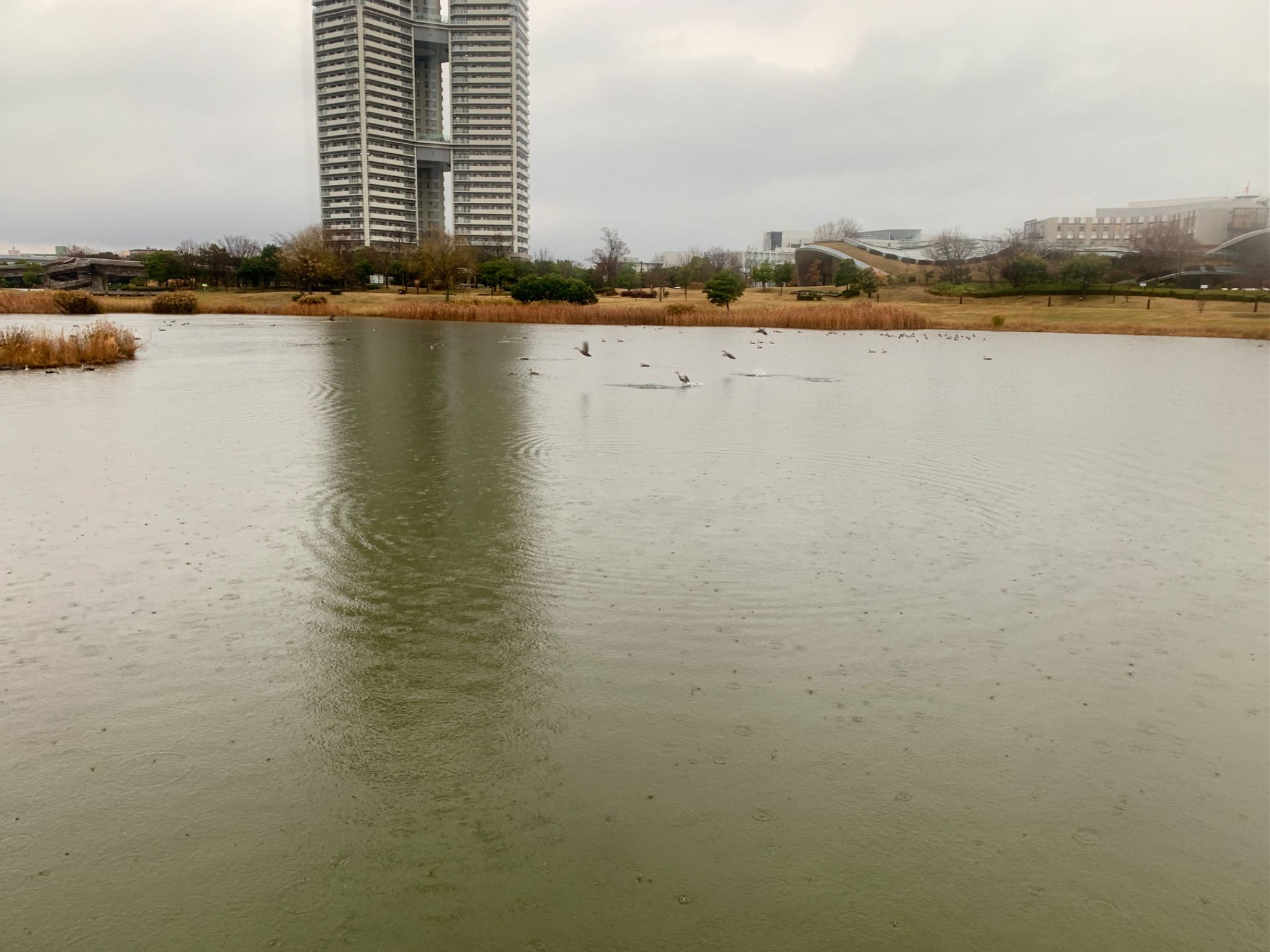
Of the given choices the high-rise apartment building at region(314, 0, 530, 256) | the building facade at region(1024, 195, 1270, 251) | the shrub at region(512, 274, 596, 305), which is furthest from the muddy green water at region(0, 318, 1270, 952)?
the high-rise apartment building at region(314, 0, 530, 256)

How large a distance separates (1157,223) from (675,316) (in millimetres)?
110462

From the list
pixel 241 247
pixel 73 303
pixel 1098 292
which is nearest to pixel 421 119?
pixel 241 247

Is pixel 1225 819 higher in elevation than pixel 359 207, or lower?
lower

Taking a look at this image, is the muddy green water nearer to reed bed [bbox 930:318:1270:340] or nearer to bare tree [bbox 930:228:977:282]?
reed bed [bbox 930:318:1270:340]

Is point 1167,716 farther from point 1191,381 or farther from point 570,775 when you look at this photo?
point 1191,381

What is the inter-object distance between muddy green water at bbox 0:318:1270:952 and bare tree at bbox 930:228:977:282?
108 m

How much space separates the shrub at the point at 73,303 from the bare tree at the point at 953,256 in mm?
95465

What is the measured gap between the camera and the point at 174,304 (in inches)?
2822

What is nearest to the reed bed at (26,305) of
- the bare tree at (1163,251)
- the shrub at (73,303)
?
the shrub at (73,303)

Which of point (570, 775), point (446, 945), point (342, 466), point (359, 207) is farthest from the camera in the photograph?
point (359, 207)

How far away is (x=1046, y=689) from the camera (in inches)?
252

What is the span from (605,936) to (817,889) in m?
1.10

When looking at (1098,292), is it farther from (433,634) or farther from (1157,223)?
(433,634)

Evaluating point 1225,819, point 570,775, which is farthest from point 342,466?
point 1225,819
